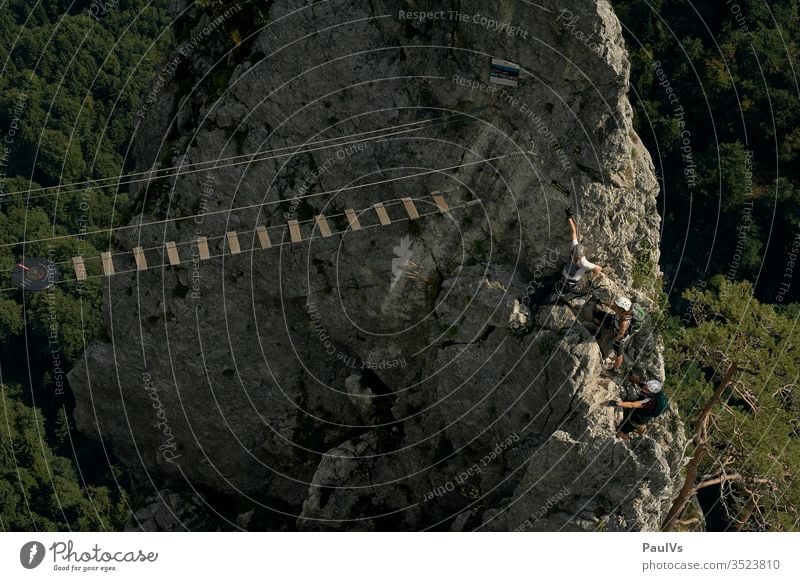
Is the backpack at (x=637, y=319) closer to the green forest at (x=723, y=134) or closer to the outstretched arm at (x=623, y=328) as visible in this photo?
the outstretched arm at (x=623, y=328)

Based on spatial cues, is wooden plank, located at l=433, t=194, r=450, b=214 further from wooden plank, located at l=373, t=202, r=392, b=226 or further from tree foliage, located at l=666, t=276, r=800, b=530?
tree foliage, located at l=666, t=276, r=800, b=530

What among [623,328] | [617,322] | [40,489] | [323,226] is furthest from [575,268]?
[40,489]

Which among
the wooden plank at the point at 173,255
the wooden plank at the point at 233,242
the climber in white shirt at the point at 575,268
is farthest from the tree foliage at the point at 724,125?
the wooden plank at the point at 173,255

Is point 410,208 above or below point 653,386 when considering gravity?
above

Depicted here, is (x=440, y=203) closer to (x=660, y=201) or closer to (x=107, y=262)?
(x=107, y=262)

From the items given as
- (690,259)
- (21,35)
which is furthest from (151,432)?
(21,35)

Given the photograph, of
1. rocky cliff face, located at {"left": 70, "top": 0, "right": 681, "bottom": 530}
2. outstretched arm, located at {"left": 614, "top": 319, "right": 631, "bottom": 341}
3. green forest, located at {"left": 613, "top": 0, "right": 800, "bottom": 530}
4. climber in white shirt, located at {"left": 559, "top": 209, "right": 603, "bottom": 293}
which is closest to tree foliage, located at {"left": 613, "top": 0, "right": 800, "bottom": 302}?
green forest, located at {"left": 613, "top": 0, "right": 800, "bottom": 530}
